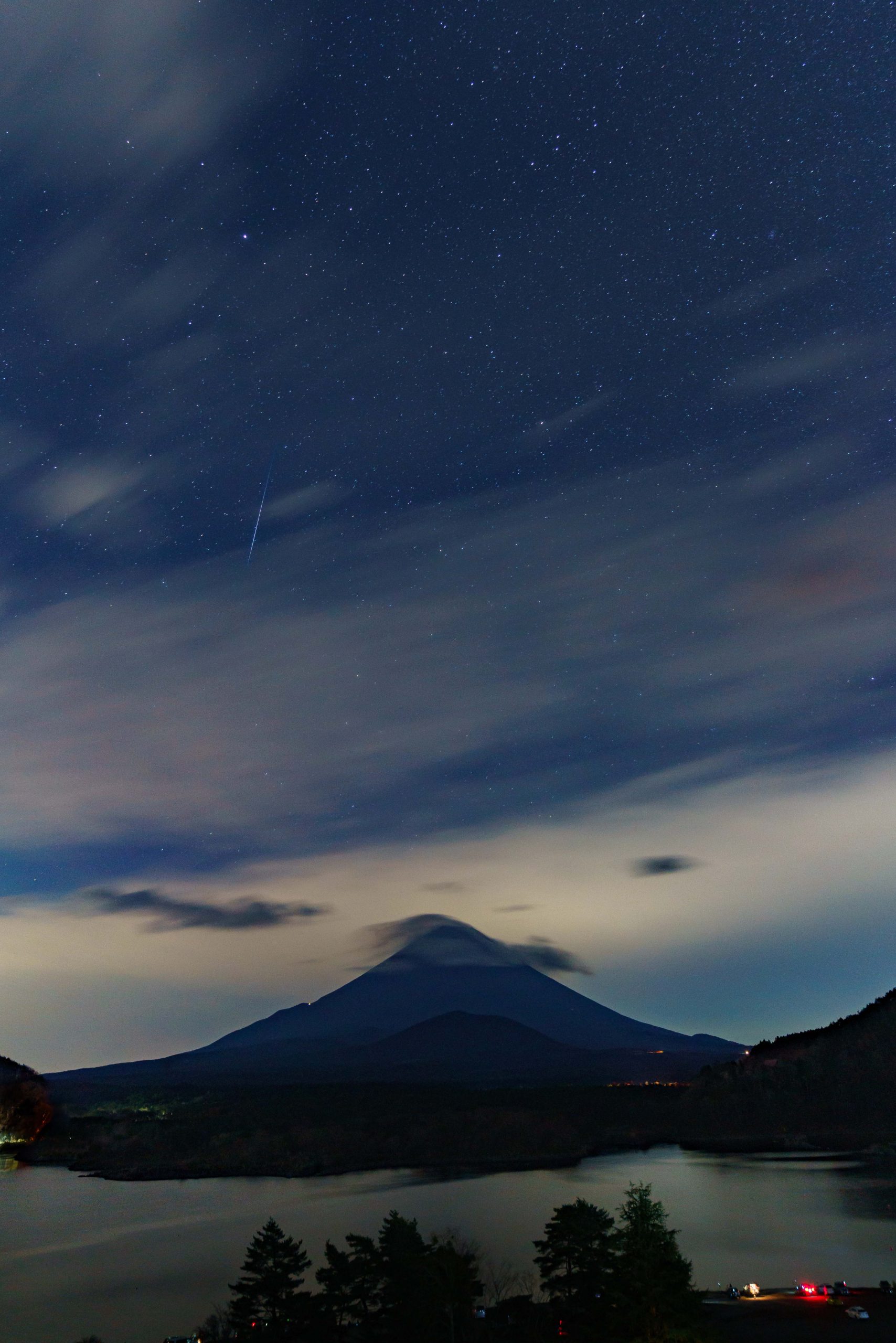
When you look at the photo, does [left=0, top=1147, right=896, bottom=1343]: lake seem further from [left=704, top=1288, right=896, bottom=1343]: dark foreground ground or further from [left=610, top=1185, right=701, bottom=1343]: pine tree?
[left=610, top=1185, right=701, bottom=1343]: pine tree

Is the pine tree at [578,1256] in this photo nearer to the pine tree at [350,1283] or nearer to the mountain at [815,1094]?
the pine tree at [350,1283]

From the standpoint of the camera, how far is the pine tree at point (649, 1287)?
33.8 metres

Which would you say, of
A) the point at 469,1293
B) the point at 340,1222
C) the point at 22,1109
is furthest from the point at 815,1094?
the point at 469,1293

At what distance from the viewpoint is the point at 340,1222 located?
274 feet

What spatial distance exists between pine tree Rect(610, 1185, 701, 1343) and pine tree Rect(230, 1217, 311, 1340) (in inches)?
485

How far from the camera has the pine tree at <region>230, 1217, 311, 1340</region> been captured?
38156 millimetres

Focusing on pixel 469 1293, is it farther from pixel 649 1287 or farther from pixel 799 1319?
pixel 799 1319

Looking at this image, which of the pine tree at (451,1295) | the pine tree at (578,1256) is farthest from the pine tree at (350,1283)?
the pine tree at (578,1256)

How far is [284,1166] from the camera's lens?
428 feet

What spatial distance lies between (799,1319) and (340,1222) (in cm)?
4958

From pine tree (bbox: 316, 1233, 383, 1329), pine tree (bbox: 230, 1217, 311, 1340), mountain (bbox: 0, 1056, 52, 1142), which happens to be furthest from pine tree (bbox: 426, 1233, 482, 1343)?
mountain (bbox: 0, 1056, 52, 1142)

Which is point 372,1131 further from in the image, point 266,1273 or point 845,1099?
point 266,1273

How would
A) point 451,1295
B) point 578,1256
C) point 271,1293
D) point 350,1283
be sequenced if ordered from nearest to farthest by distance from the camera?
point 451,1295 < point 350,1283 < point 271,1293 < point 578,1256

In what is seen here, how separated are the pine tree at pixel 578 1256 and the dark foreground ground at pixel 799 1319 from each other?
170 inches
